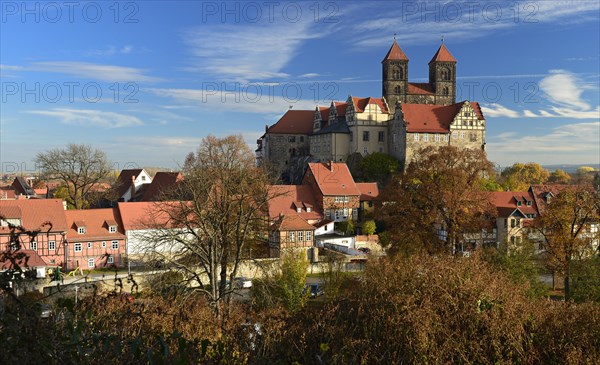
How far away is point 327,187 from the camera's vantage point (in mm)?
46000

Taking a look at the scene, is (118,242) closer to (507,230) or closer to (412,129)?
(507,230)

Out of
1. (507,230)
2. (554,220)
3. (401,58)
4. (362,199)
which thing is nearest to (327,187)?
(362,199)

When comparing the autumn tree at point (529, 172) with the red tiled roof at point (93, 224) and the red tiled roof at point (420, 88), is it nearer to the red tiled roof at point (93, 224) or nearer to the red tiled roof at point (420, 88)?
the red tiled roof at point (420, 88)

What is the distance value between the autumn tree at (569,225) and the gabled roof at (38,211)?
1133 inches

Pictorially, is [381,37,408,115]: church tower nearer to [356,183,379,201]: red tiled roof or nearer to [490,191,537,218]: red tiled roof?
[356,183,379,201]: red tiled roof

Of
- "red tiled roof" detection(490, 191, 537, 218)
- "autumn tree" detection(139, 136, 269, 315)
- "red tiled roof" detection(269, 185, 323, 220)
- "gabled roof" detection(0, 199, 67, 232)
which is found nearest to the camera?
"autumn tree" detection(139, 136, 269, 315)

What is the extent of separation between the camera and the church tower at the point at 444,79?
7531 cm

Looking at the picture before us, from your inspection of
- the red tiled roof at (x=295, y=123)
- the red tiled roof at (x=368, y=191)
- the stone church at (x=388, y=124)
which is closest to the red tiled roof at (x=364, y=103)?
the stone church at (x=388, y=124)

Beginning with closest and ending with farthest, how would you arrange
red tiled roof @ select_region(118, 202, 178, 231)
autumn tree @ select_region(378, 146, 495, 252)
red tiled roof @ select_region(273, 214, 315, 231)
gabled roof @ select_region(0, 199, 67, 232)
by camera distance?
autumn tree @ select_region(378, 146, 495, 252) < gabled roof @ select_region(0, 199, 67, 232) < red tiled roof @ select_region(118, 202, 178, 231) < red tiled roof @ select_region(273, 214, 315, 231)

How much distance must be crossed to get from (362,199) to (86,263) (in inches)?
911

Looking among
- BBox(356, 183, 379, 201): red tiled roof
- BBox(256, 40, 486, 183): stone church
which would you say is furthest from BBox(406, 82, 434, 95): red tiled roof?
BBox(356, 183, 379, 201): red tiled roof

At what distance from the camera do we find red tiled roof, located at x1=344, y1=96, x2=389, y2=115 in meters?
64.0

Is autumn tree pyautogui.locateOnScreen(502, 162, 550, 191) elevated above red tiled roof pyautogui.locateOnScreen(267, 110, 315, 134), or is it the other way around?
red tiled roof pyautogui.locateOnScreen(267, 110, 315, 134)

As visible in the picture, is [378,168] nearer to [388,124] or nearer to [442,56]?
[388,124]
